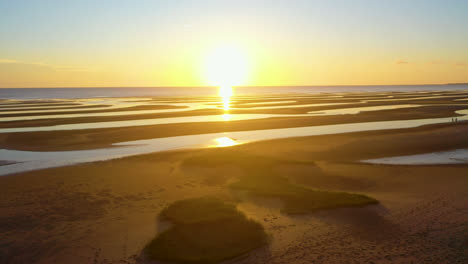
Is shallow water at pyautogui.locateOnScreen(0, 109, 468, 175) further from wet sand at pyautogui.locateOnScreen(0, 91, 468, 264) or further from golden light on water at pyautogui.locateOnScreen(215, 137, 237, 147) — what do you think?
wet sand at pyautogui.locateOnScreen(0, 91, 468, 264)

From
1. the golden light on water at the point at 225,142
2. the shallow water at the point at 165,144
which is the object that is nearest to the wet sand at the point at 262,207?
the golden light on water at the point at 225,142

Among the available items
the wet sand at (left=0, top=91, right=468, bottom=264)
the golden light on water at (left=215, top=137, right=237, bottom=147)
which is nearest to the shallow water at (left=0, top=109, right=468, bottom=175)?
the golden light on water at (left=215, top=137, right=237, bottom=147)

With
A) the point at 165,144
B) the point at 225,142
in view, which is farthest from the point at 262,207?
the point at 165,144

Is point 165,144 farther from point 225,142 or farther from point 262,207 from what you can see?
point 262,207

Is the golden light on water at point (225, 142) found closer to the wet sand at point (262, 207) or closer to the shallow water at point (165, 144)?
the shallow water at point (165, 144)

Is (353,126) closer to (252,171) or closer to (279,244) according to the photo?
(252,171)

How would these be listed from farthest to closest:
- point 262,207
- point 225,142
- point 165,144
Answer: point 225,142 < point 165,144 < point 262,207
